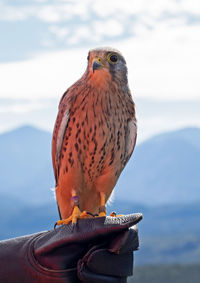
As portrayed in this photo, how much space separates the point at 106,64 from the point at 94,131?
37cm

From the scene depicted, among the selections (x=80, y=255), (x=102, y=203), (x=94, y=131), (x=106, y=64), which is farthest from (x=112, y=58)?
(x=80, y=255)

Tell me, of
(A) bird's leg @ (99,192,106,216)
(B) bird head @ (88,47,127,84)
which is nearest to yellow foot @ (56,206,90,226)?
(A) bird's leg @ (99,192,106,216)

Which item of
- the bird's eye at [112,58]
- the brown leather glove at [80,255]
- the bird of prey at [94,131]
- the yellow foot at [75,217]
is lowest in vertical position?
the brown leather glove at [80,255]

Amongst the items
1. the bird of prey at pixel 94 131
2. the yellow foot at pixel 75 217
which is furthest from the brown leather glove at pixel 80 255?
the bird of prey at pixel 94 131

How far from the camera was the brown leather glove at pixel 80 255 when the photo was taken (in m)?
2.48

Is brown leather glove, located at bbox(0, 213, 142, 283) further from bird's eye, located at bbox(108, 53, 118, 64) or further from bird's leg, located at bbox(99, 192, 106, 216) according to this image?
bird's eye, located at bbox(108, 53, 118, 64)

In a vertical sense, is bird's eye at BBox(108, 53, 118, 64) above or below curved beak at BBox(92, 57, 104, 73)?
above

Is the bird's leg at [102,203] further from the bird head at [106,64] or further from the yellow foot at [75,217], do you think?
the bird head at [106,64]

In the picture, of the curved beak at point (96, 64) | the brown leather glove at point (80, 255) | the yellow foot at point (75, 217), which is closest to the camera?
the brown leather glove at point (80, 255)

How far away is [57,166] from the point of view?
3.09 m

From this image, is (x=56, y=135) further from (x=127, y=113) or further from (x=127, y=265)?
(x=127, y=265)

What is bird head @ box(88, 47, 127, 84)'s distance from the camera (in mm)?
2869

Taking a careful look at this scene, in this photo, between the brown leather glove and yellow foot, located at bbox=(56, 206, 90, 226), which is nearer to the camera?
the brown leather glove

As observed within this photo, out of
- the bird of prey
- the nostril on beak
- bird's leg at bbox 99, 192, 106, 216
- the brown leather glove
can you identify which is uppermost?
the nostril on beak
